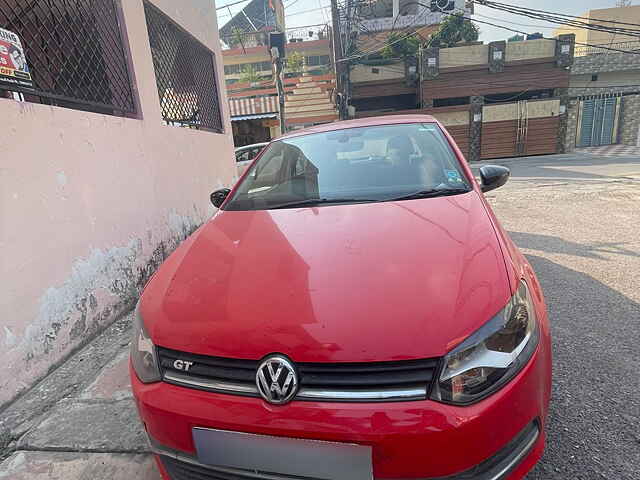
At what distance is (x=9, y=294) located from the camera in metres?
2.10

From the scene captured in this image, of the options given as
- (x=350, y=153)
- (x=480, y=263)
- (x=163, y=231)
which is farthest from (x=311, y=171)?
(x=163, y=231)

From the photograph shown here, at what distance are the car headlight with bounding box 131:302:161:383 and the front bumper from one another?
0.56 ft

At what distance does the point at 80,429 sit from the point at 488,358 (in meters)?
1.95

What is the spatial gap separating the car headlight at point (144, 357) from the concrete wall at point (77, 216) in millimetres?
1193

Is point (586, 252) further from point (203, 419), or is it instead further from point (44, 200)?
point (44, 200)

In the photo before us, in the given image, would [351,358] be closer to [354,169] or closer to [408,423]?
[408,423]

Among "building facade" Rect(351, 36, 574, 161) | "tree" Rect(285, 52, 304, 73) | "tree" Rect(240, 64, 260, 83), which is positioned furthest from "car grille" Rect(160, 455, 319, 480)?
"tree" Rect(285, 52, 304, 73)

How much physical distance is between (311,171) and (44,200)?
1656 mm

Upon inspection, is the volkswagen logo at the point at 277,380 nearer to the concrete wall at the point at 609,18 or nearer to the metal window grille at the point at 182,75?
the metal window grille at the point at 182,75

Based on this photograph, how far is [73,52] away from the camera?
2957 millimetres

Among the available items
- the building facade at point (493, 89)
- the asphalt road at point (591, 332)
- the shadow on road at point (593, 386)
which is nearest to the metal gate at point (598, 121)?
the building facade at point (493, 89)

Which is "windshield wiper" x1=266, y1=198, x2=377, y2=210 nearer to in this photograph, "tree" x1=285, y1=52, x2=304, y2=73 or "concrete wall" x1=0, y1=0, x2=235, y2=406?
"concrete wall" x1=0, y1=0, x2=235, y2=406

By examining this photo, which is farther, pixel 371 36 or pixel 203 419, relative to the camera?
pixel 371 36

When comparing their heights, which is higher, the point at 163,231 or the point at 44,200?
the point at 44,200
